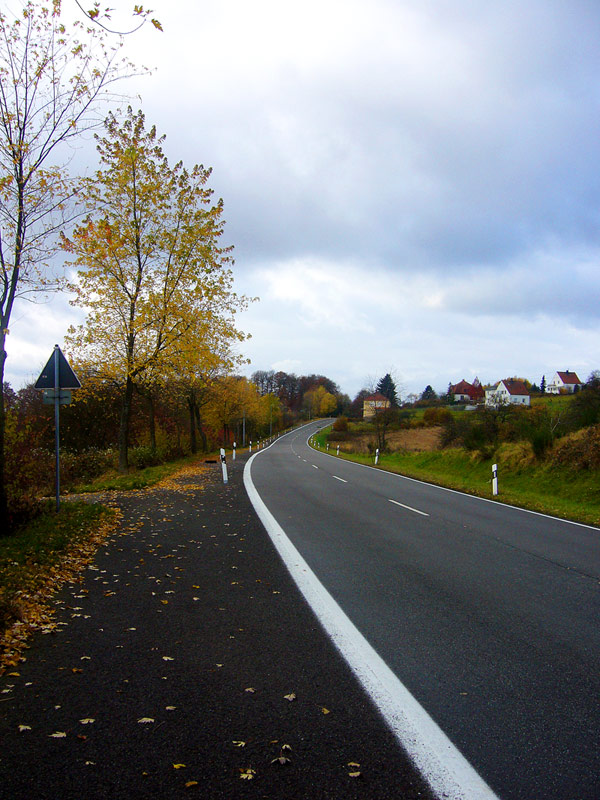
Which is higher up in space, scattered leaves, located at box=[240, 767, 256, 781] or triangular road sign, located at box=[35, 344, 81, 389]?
triangular road sign, located at box=[35, 344, 81, 389]

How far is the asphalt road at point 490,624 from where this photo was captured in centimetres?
277

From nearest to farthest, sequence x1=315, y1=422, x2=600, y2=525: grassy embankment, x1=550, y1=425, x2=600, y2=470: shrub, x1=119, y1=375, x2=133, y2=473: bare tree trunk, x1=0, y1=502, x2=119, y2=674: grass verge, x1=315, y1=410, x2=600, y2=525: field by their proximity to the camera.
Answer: x1=0, y1=502, x2=119, y2=674: grass verge
x1=315, y1=422, x2=600, y2=525: grassy embankment
x1=315, y1=410, x2=600, y2=525: field
x1=550, y1=425, x2=600, y2=470: shrub
x1=119, y1=375, x2=133, y2=473: bare tree trunk

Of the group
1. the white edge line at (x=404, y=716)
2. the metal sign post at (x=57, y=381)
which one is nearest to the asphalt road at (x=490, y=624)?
the white edge line at (x=404, y=716)

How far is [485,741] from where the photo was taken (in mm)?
2850

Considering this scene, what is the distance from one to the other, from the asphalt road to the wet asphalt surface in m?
0.47

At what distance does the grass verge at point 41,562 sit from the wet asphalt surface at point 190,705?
182 mm

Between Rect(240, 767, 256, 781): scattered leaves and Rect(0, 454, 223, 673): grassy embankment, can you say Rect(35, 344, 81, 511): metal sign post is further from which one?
Rect(240, 767, 256, 781): scattered leaves

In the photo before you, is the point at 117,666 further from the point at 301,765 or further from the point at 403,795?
the point at 403,795

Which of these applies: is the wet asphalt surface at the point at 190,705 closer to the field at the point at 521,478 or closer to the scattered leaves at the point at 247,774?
the scattered leaves at the point at 247,774

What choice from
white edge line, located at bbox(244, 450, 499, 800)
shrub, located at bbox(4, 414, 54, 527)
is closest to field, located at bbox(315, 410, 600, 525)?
white edge line, located at bbox(244, 450, 499, 800)

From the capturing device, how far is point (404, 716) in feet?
10.2

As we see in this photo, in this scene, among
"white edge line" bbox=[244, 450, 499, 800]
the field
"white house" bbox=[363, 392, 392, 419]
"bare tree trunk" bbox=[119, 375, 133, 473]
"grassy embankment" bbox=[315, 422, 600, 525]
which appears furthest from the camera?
"white house" bbox=[363, 392, 392, 419]

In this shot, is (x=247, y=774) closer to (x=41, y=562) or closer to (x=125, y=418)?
(x=41, y=562)

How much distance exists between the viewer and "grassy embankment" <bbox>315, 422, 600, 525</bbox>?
1427 centimetres
